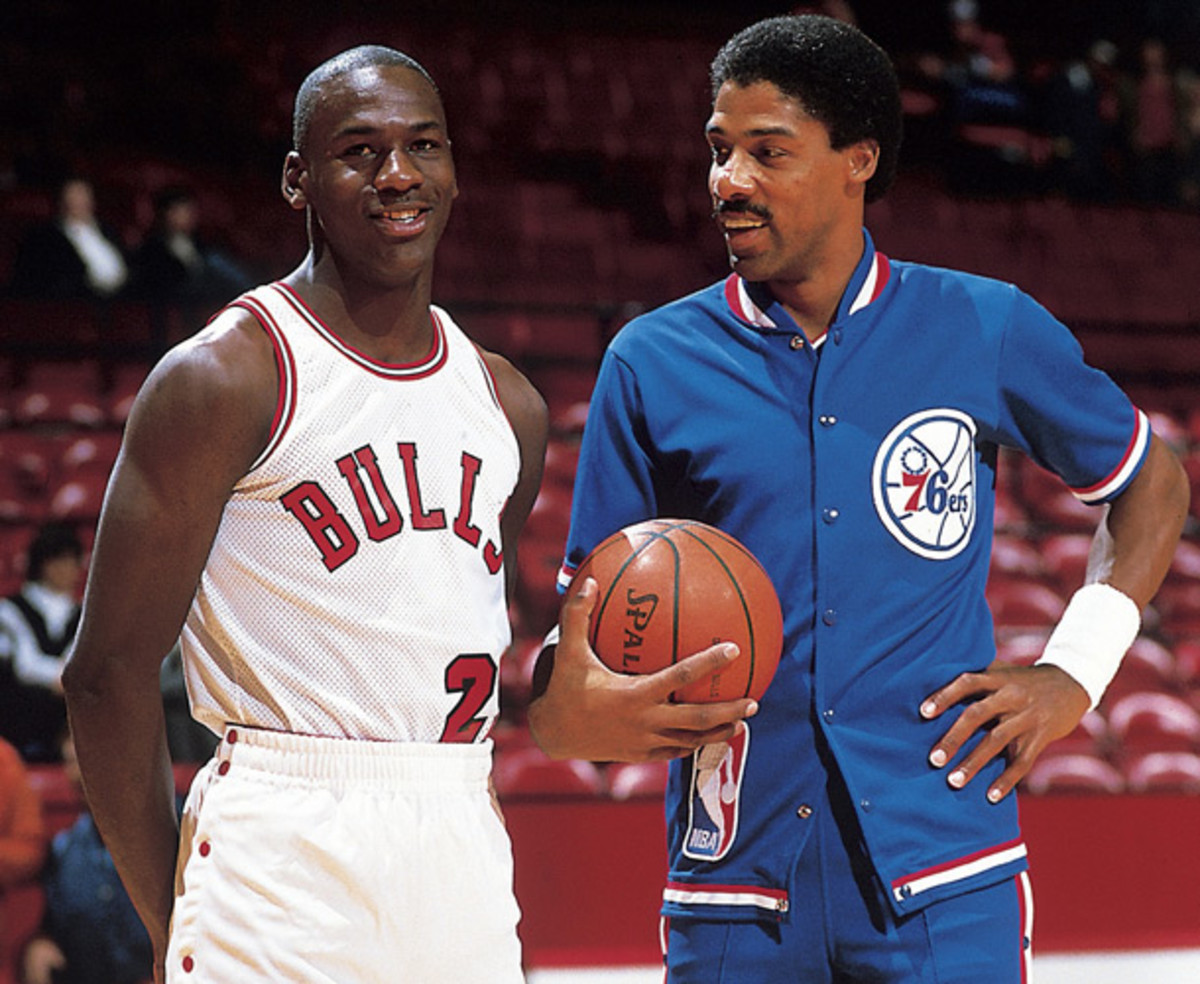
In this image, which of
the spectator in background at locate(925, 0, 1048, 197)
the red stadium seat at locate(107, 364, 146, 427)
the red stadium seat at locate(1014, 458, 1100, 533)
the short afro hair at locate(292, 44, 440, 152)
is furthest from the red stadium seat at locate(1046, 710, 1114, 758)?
the spectator in background at locate(925, 0, 1048, 197)

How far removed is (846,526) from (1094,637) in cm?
51

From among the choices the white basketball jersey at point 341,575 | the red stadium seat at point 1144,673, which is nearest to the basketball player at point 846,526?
the white basketball jersey at point 341,575

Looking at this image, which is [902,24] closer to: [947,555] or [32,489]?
[32,489]

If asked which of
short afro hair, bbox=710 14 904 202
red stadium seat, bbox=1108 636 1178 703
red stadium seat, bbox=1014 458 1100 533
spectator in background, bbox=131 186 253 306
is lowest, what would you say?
red stadium seat, bbox=1108 636 1178 703

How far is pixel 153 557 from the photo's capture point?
204 centimetres

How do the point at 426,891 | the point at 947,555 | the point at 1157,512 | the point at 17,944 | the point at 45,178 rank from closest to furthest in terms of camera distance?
the point at 426,891
the point at 947,555
the point at 1157,512
the point at 17,944
the point at 45,178

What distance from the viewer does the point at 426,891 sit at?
2.08 meters

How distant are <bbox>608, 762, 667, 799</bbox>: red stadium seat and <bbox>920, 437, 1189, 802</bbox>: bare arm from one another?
3.04m

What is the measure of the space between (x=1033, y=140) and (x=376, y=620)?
33.7 ft

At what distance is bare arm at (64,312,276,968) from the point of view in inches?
80.1

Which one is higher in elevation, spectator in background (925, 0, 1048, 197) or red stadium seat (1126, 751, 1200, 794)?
spectator in background (925, 0, 1048, 197)

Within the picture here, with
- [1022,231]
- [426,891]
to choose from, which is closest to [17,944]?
[426,891]

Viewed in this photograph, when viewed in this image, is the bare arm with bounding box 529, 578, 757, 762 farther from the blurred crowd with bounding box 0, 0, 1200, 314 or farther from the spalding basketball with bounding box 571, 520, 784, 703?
the blurred crowd with bounding box 0, 0, 1200, 314

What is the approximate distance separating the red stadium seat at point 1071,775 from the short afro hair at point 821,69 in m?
3.90
